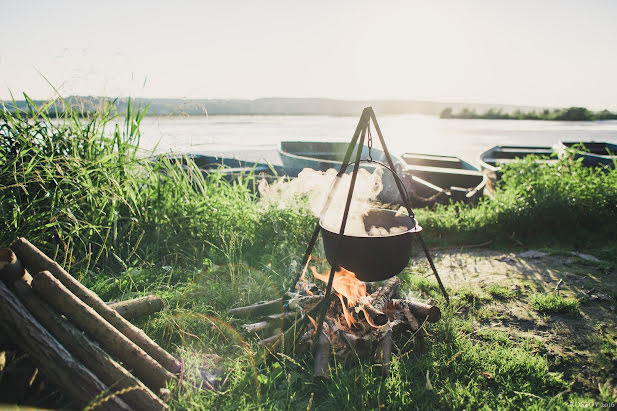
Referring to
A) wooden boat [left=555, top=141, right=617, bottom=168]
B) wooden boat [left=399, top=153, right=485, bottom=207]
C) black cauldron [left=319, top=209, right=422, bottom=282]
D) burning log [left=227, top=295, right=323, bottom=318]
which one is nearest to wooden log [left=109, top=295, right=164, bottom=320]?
burning log [left=227, top=295, right=323, bottom=318]

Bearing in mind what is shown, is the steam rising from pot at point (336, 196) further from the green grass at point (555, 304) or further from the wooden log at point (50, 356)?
the wooden log at point (50, 356)

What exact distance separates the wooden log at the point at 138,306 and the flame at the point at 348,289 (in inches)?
61.6

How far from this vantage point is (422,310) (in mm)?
3141

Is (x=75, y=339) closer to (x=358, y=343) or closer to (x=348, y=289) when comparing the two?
(x=358, y=343)

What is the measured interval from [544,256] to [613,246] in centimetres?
107

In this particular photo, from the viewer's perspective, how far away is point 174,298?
347cm

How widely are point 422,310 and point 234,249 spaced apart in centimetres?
217

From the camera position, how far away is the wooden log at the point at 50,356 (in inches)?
80.6

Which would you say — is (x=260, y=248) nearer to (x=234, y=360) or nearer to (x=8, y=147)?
(x=234, y=360)

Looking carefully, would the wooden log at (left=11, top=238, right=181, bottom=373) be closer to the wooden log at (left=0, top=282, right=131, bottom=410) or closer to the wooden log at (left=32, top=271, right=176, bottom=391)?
the wooden log at (left=32, top=271, right=176, bottom=391)

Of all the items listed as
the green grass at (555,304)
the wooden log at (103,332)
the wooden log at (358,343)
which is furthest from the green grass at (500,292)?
the wooden log at (103,332)

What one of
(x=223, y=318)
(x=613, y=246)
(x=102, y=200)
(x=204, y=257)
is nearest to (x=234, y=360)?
(x=223, y=318)

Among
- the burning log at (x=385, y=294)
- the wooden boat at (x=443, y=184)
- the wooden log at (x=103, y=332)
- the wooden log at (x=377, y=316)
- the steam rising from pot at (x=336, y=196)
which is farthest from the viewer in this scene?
the wooden boat at (x=443, y=184)

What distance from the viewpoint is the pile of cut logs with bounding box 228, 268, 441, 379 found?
2.83 meters
